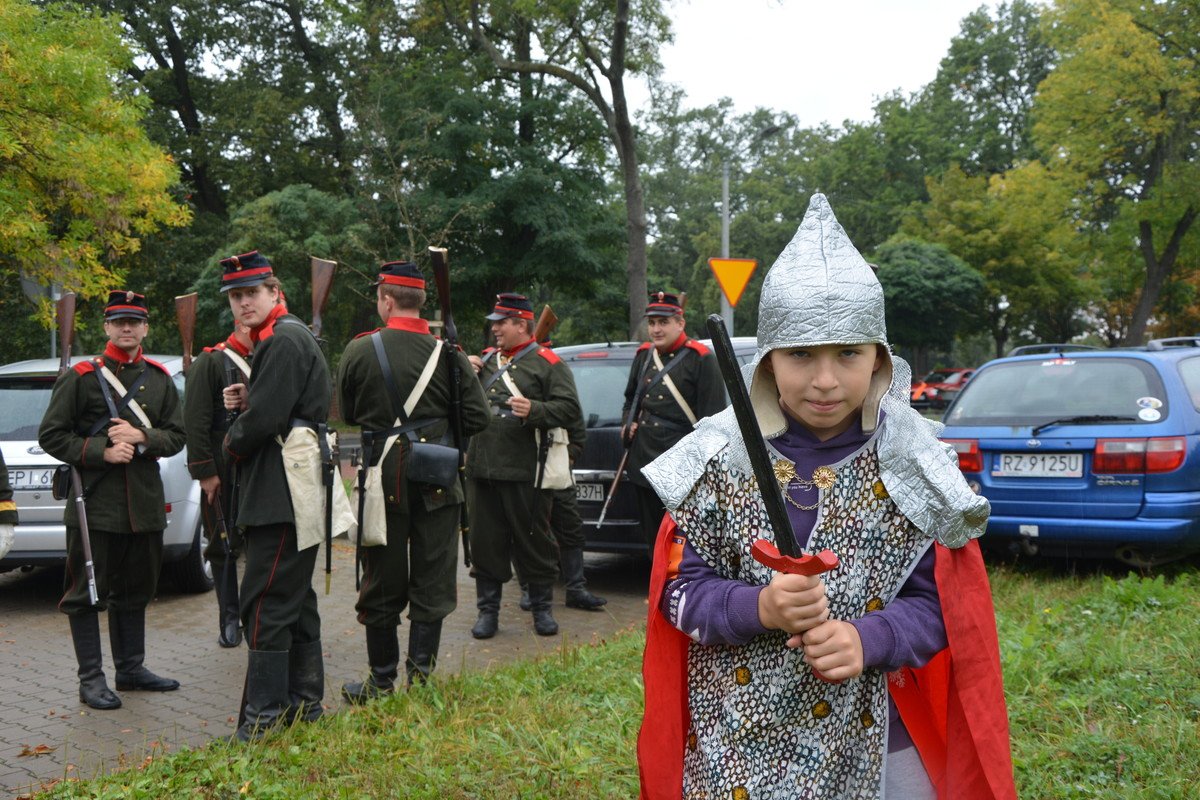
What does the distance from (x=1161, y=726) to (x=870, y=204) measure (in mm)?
50947

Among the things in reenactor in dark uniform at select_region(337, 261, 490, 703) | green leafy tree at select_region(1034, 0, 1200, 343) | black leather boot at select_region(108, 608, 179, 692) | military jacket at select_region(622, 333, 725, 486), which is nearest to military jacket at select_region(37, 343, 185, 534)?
black leather boot at select_region(108, 608, 179, 692)

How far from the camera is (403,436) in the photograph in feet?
17.8

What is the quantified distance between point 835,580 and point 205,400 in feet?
16.8

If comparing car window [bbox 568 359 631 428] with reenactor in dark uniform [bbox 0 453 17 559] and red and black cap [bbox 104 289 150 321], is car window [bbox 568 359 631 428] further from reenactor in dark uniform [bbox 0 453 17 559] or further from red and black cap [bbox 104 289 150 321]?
reenactor in dark uniform [bbox 0 453 17 559]

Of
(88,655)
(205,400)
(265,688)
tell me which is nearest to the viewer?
(265,688)

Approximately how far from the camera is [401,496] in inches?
210

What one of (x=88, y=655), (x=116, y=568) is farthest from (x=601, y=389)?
(x=88, y=655)

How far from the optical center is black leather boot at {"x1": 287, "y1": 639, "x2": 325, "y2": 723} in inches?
200

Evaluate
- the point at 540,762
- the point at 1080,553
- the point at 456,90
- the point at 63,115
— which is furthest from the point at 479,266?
the point at 540,762

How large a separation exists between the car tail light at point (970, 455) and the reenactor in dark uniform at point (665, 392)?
1.87 m

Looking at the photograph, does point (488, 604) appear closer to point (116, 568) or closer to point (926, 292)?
point (116, 568)

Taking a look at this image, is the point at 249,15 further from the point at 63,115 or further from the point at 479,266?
the point at 63,115

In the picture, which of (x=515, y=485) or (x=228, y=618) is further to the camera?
(x=515, y=485)

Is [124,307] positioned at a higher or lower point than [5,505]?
higher
